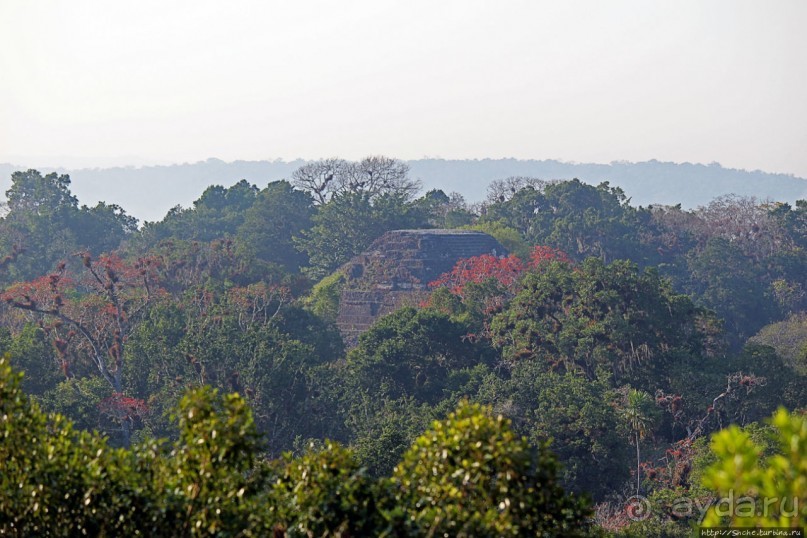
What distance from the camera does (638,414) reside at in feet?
86.6

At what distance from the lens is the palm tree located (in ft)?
86.8

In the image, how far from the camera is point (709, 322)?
1316 inches

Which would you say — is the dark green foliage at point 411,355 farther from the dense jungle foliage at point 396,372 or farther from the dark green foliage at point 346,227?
the dark green foliage at point 346,227

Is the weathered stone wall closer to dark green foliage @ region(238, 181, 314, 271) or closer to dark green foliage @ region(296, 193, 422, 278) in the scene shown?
dark green foliage @ region(296, 193, 422, 278)

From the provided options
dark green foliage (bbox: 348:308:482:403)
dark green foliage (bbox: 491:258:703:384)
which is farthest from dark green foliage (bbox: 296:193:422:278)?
dark green foliage (bbox: 491:258:703:384)

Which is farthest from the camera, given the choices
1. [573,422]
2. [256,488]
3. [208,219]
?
[208,219]

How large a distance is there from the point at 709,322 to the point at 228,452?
87.3ft

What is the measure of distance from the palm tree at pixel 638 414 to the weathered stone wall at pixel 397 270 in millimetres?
16792

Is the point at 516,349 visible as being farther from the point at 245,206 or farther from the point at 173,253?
the point at 245,206

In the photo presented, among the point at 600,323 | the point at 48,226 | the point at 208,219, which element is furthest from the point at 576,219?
the point at 600,323

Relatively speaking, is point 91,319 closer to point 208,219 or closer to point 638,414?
point 638,414

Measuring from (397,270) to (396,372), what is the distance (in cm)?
1438

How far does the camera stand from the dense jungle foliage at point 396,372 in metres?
9.24

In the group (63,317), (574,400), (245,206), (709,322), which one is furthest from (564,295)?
(245,206)
